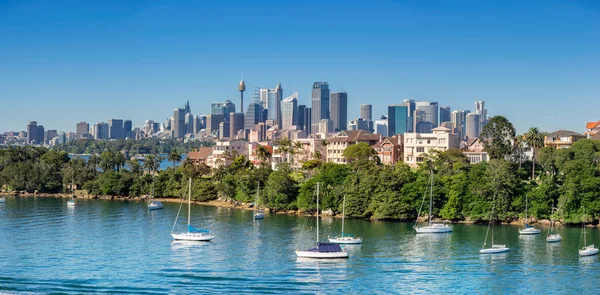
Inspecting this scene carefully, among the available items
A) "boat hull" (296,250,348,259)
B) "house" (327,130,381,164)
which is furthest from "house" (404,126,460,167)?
"boat hull" (296,250,348,259)

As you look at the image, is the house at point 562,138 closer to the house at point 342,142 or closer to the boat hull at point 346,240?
the house at point 342,142

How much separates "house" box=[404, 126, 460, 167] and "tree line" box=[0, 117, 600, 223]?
6055mm

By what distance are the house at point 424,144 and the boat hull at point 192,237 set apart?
4818 centimetres

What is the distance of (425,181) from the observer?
7206 cm

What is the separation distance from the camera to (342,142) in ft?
354

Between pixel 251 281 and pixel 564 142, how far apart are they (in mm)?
74629

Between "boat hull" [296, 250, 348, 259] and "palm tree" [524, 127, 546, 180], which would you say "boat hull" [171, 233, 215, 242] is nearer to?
"boat hull" [296, 250, 348, 259]

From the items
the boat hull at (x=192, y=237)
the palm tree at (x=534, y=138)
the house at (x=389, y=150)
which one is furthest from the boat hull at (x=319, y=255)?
the house at (x=389, y=150)

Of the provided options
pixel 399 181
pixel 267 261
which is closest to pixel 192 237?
pixel 267 261

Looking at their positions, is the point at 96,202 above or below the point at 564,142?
below

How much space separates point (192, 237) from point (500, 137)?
143 feet

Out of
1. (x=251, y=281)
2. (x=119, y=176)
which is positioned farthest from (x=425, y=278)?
(x=119, y=176)

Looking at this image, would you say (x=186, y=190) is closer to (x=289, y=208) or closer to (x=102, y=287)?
(x=289, y=208)

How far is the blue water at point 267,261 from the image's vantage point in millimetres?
39156
